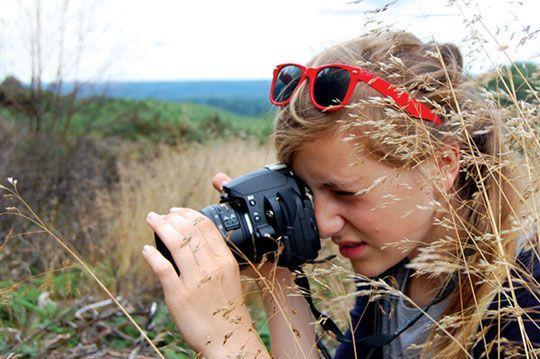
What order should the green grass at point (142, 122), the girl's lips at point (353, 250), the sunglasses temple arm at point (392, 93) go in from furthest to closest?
the green grass at point (142, 122) < the girl's lips at point (353, 250) < the sunglasses temple arm at point (392, 93)

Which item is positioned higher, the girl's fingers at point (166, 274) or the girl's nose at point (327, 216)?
the girl's nose at point (327, 216)

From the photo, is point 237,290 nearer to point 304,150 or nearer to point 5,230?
point 304,150

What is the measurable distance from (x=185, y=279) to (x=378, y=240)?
0.43 metres

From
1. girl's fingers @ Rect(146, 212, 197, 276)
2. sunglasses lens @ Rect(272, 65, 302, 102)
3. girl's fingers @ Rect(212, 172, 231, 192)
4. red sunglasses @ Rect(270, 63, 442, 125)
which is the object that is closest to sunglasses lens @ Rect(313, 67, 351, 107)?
red sunglasses @ Rect(270, 63, 442, 125)

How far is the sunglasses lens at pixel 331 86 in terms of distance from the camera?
5.39ft

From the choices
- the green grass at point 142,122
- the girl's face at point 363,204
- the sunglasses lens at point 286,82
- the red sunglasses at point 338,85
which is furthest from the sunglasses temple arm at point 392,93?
the green grass at point 142,122

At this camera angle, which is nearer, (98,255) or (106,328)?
(106,328)

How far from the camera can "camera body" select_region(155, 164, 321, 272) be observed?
176cm

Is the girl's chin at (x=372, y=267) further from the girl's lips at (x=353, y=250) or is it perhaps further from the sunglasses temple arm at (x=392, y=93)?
the sunglasses temple arm at (x=392, y=93)

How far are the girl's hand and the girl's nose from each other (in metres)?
0.25

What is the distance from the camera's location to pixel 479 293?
58.8 inches

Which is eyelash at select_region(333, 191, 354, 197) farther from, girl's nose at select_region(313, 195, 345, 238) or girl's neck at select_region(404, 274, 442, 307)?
girl's neck at select_region(404, 274, 442, 307)

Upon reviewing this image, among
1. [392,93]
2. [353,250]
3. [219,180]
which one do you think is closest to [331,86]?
[392,93]

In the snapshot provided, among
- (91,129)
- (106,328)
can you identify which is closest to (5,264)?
(106,328)
